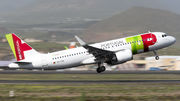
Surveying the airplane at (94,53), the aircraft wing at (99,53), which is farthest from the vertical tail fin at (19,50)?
the aircraft wing at (99,53)

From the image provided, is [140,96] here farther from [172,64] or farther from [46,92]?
[172,64]

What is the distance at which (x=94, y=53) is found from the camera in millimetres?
44094

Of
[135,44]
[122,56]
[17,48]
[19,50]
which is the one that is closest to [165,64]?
[135,44]

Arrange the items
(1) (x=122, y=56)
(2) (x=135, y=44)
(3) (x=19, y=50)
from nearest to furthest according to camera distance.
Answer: (1) (x=122, y=56), (2) (x=135, y=44), (3) (x=19, y=50)

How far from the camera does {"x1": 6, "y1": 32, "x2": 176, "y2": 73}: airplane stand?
44.0 m

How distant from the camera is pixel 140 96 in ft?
99.4

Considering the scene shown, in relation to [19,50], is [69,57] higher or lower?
lower

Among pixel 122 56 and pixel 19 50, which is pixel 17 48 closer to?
pixel 19 50

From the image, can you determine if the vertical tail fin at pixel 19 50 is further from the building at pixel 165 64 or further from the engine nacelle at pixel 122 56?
the building at pixel 165 64

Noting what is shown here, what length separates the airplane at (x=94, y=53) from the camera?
44.0 meters

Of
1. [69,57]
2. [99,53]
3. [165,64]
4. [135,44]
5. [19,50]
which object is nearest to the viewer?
[99,53]

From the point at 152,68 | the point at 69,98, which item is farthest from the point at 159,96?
the point at 152,68

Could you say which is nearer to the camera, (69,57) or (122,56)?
(122,56)

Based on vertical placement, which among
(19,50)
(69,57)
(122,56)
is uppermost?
(19,50)
